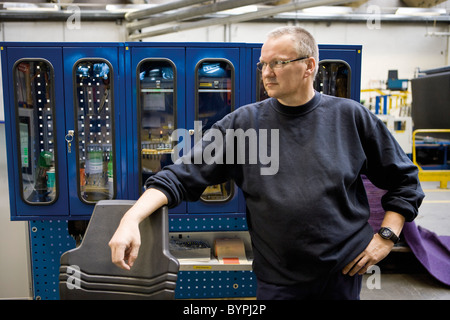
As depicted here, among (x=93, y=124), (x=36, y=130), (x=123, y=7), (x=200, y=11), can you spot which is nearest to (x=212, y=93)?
(x=93, y=124)

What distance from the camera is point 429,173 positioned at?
7.28m

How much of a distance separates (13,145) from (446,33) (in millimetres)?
10124

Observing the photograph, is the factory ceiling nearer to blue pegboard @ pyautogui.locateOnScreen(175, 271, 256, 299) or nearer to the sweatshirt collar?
blue pegboard @ pyautogui.locateOnScreen(175, 271, 256, 299)

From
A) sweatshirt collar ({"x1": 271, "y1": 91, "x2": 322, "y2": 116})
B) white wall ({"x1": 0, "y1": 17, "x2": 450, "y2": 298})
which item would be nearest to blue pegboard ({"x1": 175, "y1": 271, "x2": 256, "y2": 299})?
sweatshirt collar ({"x1": 271, "y1": 91, "x2": 322, "y2": 116})

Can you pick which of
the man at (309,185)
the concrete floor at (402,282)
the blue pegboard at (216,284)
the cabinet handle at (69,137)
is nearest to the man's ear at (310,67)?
the man at (309,185)

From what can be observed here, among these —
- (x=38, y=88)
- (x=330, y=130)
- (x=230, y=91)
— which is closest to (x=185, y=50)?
(x=230, y=91)

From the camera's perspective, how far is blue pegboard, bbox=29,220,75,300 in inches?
126

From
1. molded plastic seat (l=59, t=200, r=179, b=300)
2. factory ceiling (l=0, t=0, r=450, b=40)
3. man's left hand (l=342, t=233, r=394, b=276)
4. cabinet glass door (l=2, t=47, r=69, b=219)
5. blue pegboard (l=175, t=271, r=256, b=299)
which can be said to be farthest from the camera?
factory ceiling (l=0, t=0, r=450, b=40)

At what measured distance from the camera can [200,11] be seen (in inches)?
225

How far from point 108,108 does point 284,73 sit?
2.05 m

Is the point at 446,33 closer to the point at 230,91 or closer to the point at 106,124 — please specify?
the point at 230,91

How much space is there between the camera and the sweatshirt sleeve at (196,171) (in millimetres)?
1426

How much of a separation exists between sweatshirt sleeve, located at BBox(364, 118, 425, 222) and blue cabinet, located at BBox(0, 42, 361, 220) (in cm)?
167

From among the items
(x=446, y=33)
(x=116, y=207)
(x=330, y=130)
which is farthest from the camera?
(x=446, y=33)
